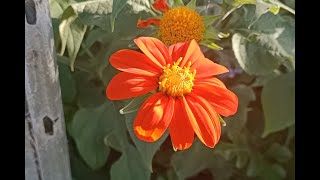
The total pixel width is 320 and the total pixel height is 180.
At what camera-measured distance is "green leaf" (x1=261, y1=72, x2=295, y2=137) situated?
1.09 metres

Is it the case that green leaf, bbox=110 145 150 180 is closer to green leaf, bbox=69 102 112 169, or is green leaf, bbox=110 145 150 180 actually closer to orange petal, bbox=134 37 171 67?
green leaf, bbox=69 102 112 169

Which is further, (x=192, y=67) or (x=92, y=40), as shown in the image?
(x=92, y=40)

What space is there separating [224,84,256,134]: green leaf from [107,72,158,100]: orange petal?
0.28m

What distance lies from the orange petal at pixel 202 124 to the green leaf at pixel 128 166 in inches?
10.0

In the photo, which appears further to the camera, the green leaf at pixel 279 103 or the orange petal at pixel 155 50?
the green leaf at pixel 279 103

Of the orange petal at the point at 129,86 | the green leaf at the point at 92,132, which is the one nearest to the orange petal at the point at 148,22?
the orange petal at the point at 129,86

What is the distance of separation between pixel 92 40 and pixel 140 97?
243 millimetres

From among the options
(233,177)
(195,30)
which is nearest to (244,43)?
(195,30)

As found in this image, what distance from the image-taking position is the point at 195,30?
0.95m

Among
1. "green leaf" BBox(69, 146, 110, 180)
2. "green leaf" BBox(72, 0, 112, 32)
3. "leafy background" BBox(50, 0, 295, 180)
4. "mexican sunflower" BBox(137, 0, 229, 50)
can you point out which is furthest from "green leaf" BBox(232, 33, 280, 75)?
"green leaf" BBox(69, 146, 110, 180)

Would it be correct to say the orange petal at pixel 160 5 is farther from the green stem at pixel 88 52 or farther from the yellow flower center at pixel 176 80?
the green stem at pixel 88 52

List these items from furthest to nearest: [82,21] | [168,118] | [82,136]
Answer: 1. [82,136]
2. [82,21]
3. [168,118]

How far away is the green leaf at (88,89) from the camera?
3.88 ft

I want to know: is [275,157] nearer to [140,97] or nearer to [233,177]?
[233,177]
